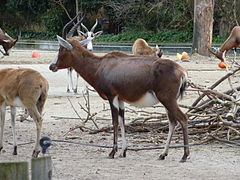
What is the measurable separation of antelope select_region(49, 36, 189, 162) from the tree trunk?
20.8m

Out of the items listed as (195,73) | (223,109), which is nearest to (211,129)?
(223,109)

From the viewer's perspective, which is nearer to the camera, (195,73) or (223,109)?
(223,109)

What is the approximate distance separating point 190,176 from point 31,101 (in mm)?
2446

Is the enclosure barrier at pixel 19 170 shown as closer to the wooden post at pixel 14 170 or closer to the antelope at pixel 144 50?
the wooden post at pixel 14 170

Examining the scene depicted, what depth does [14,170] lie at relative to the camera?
4027mm

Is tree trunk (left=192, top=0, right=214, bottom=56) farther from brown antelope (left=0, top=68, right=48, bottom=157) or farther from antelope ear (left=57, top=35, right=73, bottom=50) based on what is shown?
brown antelope (left=0, top=68, right=48, bottom=157)

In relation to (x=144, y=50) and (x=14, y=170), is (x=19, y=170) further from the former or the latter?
(x=144, y=50)

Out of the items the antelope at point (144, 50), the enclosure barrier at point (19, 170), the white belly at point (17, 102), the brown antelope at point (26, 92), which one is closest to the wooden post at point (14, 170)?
the enclosure barrier at point (19, 170)

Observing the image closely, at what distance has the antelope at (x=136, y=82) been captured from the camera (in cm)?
886

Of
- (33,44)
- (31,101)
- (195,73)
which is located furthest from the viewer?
(33,44)

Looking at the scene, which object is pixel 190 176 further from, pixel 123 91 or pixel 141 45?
pixel 141 45

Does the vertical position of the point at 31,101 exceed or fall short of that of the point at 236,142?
it exceeds it

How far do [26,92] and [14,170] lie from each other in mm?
4931

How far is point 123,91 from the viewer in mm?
9133
